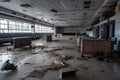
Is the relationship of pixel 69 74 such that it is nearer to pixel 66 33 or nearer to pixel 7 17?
pixel 7 17

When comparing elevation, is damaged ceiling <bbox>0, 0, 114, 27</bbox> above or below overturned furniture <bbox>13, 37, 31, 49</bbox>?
above

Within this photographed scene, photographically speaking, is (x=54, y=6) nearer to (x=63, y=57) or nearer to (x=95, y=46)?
(x=95, y=46)

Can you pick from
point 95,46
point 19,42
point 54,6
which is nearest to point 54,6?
point 54,6

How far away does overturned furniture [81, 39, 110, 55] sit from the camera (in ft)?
21.4

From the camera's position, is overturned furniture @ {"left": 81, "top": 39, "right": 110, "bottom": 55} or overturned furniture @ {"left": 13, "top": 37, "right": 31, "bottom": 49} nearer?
overturned furniture @ {"left": 81, "top": 39, "right": 110, "bottom": 55}

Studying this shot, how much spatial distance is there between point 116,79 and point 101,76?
0.40 metres

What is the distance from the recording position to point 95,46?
660 centimetres

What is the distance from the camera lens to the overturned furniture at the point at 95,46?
21.4 feet

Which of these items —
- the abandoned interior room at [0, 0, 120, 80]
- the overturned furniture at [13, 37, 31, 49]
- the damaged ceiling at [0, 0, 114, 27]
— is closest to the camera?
the abandoned interior room at [0, 0, 120, 80]

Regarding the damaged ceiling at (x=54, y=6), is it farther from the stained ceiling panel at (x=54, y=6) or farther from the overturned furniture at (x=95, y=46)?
the overturned furniture at (x=95, y=46)

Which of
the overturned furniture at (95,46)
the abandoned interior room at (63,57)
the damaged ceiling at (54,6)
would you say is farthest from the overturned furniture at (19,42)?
the overturned furniture at (95,46)

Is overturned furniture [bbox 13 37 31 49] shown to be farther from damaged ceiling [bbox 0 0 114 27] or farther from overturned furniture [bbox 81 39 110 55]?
overturned furniture [bbox 81 39 110 55]

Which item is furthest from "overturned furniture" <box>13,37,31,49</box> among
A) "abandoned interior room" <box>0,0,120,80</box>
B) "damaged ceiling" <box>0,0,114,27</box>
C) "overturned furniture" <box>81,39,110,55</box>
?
"overturned furniture" <box>81,39,110,55</box>

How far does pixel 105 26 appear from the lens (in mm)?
13891
